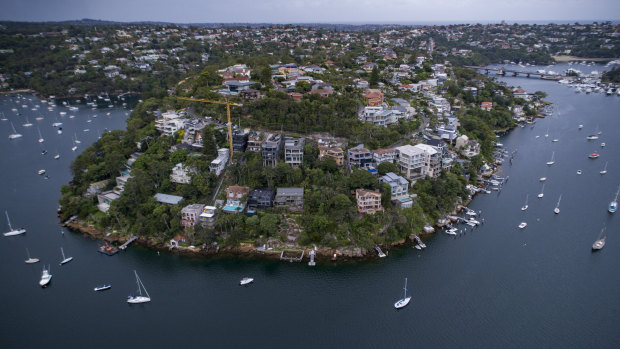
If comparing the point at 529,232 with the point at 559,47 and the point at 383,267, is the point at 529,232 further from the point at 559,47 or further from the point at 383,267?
the point at 559,47

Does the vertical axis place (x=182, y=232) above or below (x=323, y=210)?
below

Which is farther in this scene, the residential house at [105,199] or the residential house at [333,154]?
the residential house at [333,154]

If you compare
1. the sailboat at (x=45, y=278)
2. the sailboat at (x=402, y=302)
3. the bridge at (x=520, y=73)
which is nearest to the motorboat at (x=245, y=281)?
the sailboat at (x=402, y=302)

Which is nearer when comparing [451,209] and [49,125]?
[451,209]

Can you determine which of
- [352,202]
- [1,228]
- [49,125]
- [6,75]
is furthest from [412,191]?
[6,75]

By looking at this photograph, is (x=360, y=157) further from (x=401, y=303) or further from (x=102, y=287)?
(x=102, y=287)

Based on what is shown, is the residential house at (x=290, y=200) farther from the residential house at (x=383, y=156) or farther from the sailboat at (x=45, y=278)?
the sailboat at (x=45, y=278)

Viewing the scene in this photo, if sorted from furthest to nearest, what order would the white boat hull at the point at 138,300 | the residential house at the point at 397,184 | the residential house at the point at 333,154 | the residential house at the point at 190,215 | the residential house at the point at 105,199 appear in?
1. the residential house at the point at 333,154
2. the residential house at the point at 105,199
3. the residential house at the point at 397,184
4. the residential house at the point at 190,215
5. the white boat hull at the point at 138,300
